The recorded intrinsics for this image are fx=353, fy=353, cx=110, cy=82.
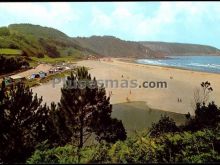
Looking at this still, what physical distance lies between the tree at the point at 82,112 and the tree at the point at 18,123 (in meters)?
0.66

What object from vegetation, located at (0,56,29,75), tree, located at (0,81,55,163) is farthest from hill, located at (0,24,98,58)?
tree, located at (0,81,55,163)

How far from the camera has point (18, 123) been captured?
26.6 ft

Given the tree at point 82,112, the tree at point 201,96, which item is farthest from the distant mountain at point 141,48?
the tree at point 82,112

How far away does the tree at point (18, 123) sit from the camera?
7699 mm

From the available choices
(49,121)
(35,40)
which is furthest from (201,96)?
(49,121)

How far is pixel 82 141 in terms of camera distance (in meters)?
9.38

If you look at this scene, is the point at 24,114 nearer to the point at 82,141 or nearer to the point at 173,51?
the point at 82,141

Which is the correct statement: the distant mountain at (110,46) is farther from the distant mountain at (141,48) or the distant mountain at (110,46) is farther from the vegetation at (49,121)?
the vegetation at (49,121)

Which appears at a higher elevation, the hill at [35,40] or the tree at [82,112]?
the hill at [35,40]

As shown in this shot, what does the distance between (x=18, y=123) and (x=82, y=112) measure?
1895 mm

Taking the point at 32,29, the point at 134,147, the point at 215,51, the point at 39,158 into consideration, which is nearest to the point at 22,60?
the point at 32,29

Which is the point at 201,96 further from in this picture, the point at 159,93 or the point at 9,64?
the point at 9,64

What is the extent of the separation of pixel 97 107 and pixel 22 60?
21.4 ft

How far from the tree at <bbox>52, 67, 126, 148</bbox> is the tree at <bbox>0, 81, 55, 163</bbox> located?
656 mm
